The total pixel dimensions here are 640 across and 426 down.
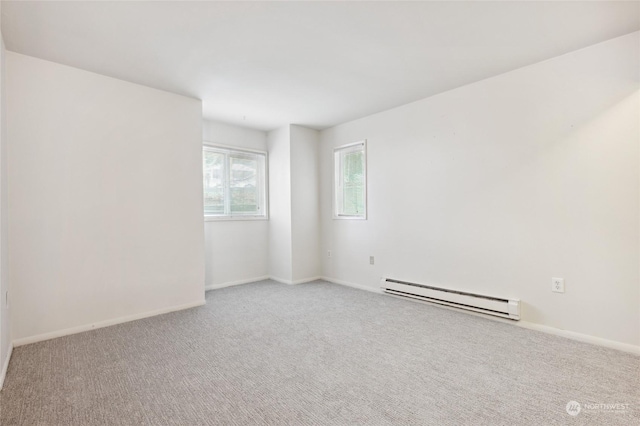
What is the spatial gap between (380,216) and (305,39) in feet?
8.20

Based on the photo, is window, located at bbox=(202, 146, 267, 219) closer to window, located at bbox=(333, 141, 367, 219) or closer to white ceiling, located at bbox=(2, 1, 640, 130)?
window, located at bbox=(333, 141, 367, 219)

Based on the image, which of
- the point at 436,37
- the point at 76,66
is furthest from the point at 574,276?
the point at 76,66

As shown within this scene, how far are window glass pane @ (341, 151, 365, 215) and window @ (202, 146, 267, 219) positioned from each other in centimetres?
132

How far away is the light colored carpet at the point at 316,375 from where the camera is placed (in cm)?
172

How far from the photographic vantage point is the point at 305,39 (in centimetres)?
246

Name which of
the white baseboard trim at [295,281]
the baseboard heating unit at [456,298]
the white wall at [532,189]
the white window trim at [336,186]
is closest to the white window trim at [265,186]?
the white baseboard trim at [295,281]

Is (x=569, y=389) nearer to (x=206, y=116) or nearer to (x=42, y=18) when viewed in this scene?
(x=42, y=18)

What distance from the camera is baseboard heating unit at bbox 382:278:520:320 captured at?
9.95ft

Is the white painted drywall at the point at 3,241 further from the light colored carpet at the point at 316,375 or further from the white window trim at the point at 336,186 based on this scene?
the white window trim at the point at 336,186

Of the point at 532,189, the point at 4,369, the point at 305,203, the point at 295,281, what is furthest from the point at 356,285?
the point at 4,369

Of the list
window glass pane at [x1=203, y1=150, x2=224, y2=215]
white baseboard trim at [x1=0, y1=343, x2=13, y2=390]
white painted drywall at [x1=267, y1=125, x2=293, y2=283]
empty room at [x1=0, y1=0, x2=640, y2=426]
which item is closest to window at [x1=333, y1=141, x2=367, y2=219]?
empty room at [x1=0, y1=0, x2=640, y2=426]

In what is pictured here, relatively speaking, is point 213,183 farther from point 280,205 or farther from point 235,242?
point 280,205

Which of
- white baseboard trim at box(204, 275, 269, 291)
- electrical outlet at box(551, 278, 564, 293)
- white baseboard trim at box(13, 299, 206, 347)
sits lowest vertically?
white baseboard trim at box(204, 275, 269, 291)

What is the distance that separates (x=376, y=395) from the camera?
1.89 metres
